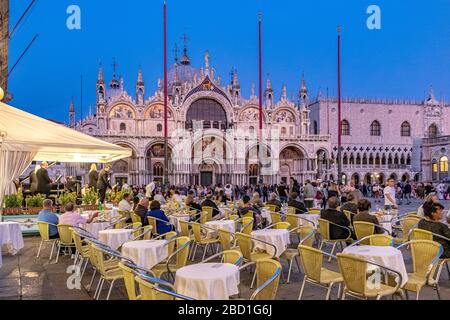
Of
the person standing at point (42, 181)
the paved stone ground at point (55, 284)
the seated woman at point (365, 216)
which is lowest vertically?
the paved stone ground at point (55, 284)

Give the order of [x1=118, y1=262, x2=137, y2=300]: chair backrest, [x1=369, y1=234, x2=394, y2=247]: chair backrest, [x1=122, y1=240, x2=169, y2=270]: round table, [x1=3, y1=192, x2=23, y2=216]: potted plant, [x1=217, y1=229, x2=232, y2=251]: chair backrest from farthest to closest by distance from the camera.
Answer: [x1=3, y1=192, x2=23, y2=216]: potted plant → [x1=217, y1=229, x2=232, y2=251]: chair backrest → [x1=122, y1=240, x2=169, y2=270]: round table → [x1=369, y1=234, x2=394, y2=247]: chair backrest → [x1=118, y1=262, x2=137, y2=300]: chair backrest

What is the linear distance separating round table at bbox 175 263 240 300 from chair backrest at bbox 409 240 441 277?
2424 millimetres

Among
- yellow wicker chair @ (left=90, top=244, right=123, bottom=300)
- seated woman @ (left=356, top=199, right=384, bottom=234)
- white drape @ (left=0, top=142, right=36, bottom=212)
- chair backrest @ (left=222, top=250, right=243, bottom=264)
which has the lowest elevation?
yellow wicker chair @ (left=90, top=244, right=123, bottom=300)

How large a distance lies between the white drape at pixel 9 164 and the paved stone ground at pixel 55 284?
1.47 metres

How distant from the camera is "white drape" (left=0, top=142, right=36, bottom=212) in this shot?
24.8 feet

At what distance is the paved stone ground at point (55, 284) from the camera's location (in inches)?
214

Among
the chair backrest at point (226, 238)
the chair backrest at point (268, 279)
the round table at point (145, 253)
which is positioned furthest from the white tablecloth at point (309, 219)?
the chair backrest at point (268, 279)

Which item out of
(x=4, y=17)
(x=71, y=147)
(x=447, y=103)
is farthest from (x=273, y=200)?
(x=447, y=103)

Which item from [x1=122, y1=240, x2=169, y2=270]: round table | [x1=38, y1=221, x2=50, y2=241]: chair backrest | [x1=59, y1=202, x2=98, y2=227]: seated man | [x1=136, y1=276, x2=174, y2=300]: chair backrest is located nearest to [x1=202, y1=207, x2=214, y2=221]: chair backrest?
Result: [x1=59, y1=202, x2=98, y2=227]: seated man

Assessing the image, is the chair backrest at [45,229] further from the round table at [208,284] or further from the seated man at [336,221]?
the seated man at [336,221]

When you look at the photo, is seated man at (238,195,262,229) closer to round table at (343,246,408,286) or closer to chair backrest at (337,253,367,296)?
round table at (343,246,408,286)

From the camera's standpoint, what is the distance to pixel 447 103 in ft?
160
